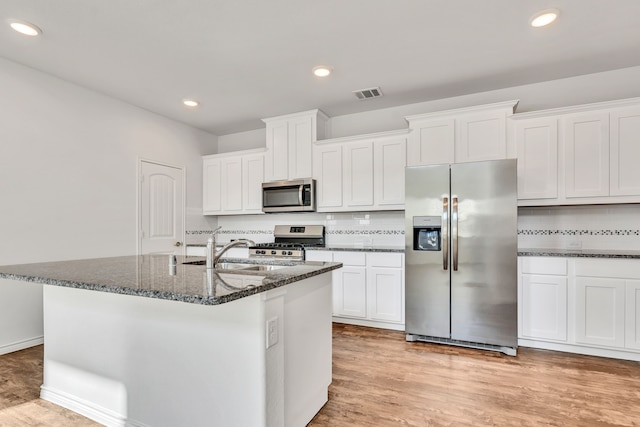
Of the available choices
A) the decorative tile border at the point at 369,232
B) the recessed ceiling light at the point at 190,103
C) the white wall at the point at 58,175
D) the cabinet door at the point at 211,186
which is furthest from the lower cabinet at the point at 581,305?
the white wall at the point at 58,175

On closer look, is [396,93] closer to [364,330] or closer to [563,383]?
[364,330]

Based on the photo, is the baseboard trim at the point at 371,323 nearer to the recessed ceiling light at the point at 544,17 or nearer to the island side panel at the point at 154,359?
the island side panel at the point at 154,359

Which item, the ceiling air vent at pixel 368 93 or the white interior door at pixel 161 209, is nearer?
the ceiling air vent at pixel 368 93

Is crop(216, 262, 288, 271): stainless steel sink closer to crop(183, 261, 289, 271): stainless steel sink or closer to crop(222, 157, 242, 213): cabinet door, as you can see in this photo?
crop(183, 261, 289, 271): stainless steel sink

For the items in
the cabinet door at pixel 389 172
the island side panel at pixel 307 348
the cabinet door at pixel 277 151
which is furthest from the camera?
the cabinet door at pixel 277 151

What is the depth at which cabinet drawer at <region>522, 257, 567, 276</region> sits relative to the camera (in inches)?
115

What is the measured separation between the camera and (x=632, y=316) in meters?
2.72

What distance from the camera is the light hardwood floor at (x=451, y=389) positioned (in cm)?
193

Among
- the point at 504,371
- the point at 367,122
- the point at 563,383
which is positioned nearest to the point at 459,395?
the point at 504,371

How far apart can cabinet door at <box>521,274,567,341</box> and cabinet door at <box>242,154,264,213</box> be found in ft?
10.8

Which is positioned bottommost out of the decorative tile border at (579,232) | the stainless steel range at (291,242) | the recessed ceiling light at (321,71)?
the stainless steel range at (291,242)

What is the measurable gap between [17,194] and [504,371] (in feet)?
14.5

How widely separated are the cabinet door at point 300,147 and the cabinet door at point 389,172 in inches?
34.8

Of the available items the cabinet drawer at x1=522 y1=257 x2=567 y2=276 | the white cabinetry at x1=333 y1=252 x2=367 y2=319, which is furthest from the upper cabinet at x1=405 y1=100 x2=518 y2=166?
the white cabinetry at x1=333 y1=252 x2=367 y2=319
